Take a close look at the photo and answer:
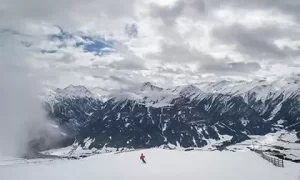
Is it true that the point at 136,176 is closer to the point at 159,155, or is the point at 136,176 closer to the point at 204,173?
the point at 204,173

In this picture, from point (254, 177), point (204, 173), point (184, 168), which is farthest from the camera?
point (184, 168)

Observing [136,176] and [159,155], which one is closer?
[136,176]

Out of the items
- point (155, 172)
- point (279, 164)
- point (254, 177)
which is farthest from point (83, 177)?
point (279, 164)

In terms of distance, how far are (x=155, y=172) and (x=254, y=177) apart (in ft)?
34.9

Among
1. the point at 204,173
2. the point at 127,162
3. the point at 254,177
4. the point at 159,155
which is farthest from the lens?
the point at 159,155

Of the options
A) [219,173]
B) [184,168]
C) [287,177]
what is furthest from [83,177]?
[287,177]

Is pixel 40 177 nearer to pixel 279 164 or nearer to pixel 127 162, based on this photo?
pixel 127 162

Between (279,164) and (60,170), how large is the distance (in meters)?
30.5

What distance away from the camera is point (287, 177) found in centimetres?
3859

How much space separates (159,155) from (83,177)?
21022 millimetres

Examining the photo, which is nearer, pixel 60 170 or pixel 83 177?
pixel 83 177

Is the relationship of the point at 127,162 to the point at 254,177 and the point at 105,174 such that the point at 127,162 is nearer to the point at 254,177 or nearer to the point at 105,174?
the point at 105,174

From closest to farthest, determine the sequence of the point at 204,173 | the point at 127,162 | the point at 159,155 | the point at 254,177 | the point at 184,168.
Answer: the point at 254,177 < the point at 204,173 < the point at 184,168 < the point at 127,162 < the point at 159,155

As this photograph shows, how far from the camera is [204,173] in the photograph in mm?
38219
